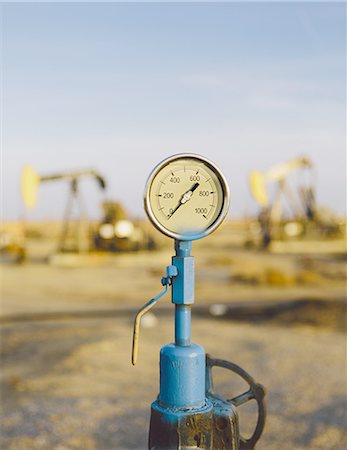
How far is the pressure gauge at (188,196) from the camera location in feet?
7.55

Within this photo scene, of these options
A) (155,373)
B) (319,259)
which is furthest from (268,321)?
(319,259)

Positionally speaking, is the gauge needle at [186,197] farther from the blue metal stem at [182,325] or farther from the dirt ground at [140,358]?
the dirt ground at [140,358]

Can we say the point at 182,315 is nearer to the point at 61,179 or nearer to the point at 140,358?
the point at 140,358

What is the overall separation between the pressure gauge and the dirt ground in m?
2.20

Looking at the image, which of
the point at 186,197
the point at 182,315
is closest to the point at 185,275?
the point at 182,315

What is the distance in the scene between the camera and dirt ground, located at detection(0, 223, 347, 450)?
13.9ft

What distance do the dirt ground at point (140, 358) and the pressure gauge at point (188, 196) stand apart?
220cm

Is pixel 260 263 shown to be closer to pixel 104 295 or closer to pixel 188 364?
pixel 104 295

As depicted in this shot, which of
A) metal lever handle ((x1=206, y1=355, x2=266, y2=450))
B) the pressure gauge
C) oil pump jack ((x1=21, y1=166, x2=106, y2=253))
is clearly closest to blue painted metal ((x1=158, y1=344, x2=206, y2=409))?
metal lever handle ((x1=206, y1=355, x2=266, y2=450))

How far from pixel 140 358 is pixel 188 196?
A: 3.95m

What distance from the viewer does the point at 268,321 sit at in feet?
26.1

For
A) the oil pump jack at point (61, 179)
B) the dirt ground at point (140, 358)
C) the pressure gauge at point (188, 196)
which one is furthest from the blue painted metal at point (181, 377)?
the oil pump jack at point (61, 179)

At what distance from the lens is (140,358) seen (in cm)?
595

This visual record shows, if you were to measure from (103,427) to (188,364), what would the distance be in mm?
2268
